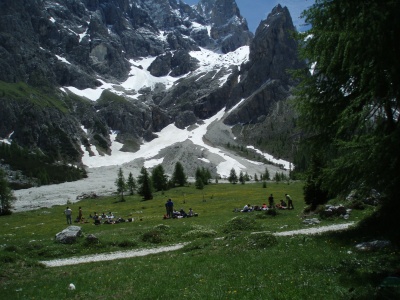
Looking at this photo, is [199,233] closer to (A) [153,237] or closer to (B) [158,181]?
(A) [153,237]

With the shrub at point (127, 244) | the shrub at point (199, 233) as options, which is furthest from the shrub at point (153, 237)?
the shrub at point (199, 233)

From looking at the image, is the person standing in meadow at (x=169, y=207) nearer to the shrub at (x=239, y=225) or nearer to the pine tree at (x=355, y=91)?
the shrub at (x=239, y=225)

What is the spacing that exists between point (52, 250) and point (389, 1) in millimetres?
27814

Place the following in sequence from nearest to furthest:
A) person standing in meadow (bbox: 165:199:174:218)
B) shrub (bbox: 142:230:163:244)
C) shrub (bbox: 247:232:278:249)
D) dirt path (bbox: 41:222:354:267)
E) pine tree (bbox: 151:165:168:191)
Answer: shrub (bbox: 247:232:278:249)
dirt path (bbox: 41:222:354:267)
shrub (bbox: 142:230:163:244)
person standing in meadow (bbox: 165:199:174:218)
pine tree (bbox: 151:165:168:191)

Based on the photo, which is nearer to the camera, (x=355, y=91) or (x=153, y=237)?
(x=355, y=91)

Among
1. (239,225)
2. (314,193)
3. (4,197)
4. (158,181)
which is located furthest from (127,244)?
(158,181)

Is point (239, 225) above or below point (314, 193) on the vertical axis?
below

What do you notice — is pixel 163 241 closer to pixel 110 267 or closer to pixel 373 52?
pixel 110 267

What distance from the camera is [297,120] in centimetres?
2062

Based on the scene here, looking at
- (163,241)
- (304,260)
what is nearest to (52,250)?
(163,241)

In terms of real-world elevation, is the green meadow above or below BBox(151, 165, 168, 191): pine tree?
below

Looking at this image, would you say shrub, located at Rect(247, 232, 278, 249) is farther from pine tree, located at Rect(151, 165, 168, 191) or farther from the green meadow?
pine tree, located at Rect(151, 165, 168, 191)

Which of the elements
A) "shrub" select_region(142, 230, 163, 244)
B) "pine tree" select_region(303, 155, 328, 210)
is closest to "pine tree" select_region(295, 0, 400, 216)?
"shrub" select_region(142, 230, 163, 244)

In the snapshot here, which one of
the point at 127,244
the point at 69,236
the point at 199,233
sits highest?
the point at 69,236
